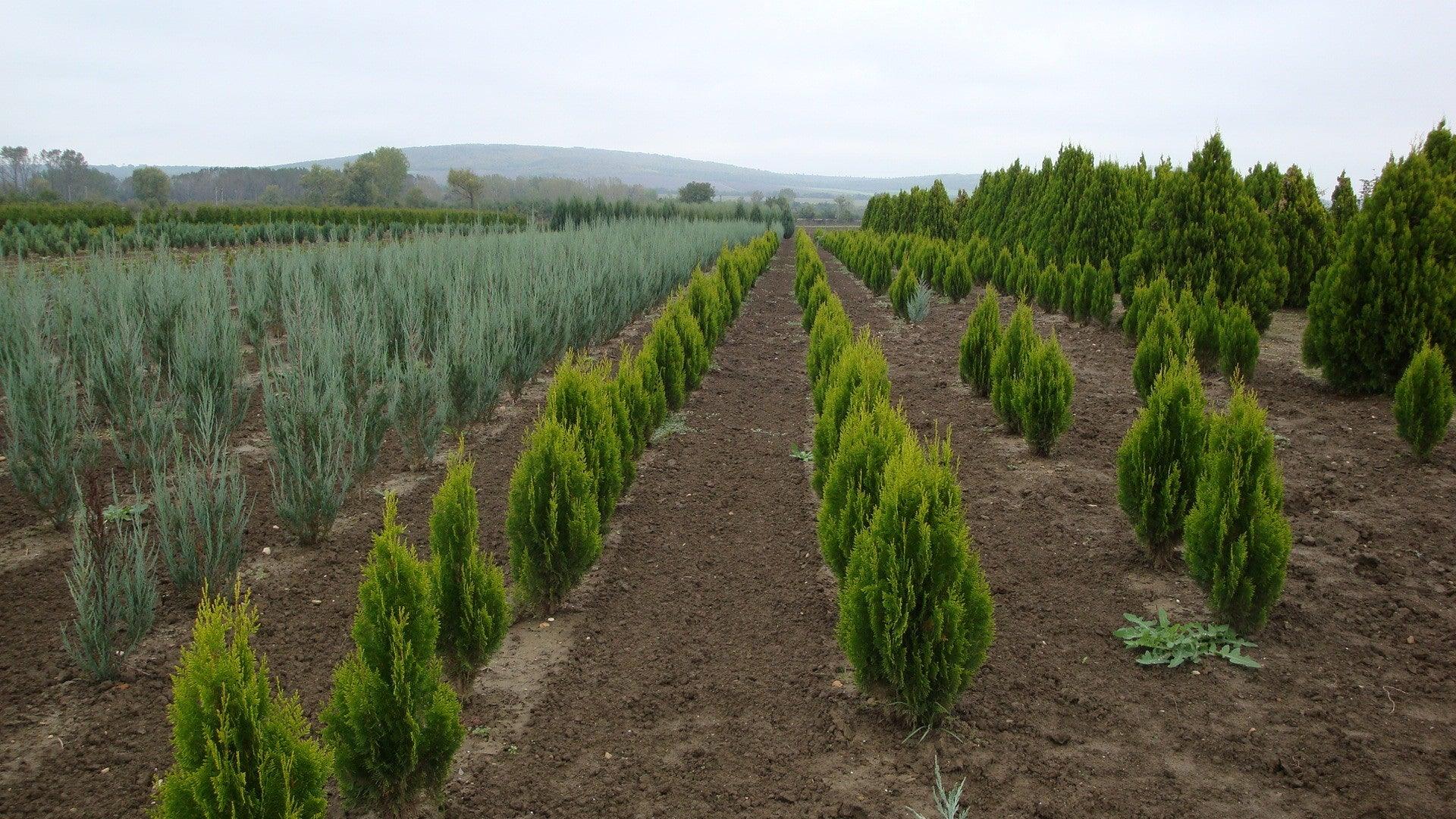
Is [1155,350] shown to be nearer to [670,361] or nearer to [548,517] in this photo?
[670,361]

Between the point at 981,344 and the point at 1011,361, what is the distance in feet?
4.08

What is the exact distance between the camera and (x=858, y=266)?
2541 centimetres

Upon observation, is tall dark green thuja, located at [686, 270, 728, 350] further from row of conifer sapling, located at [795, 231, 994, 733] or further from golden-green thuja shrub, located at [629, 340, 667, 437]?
row of conifer sapling, located at [795, 231, 994, 733]

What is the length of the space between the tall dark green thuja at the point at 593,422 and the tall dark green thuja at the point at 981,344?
4.77 meters

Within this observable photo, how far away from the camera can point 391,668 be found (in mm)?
2777

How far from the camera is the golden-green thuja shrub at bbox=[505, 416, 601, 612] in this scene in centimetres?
436

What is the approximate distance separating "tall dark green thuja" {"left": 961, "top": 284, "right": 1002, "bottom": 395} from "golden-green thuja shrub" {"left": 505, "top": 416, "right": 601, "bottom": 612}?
5491mm

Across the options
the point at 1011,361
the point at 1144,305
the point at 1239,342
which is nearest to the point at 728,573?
the point at 1011,361

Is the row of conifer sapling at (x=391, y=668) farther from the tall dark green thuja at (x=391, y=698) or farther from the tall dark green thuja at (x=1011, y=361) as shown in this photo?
the tall dark green thuja at (x=1011, y=361)

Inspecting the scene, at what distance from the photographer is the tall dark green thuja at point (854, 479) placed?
13.8 ft

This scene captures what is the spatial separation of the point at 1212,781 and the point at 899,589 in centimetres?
122

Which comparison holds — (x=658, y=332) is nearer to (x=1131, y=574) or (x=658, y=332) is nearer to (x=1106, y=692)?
(x=1131, y=574)

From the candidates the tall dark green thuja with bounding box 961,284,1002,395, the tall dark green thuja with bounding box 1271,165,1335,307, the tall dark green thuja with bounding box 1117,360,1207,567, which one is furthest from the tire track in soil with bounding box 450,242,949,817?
the tall dark green thuja with bounding box 1271,165,1335,307

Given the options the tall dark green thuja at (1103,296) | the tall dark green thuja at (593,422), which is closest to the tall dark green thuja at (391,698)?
the tall dark green thuja at (593,422)
